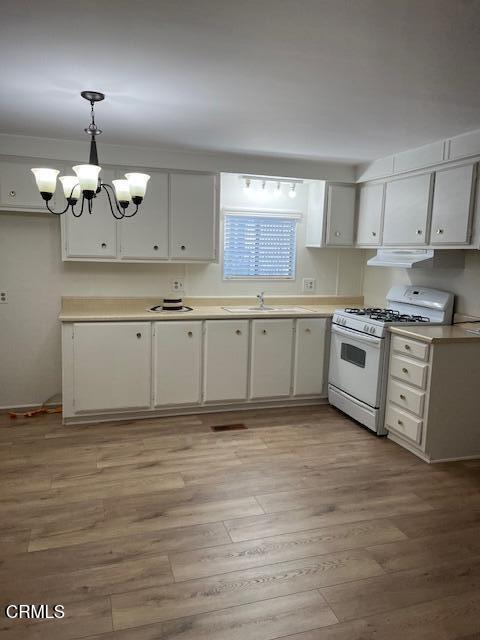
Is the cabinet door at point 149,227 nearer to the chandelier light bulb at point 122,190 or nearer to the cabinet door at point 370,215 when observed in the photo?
the chandelier light bulb at point 122,190

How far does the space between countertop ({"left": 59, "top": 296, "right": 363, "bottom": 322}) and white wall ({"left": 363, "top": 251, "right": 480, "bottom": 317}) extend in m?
0.51

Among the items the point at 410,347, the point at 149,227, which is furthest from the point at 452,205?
the point at 149,227

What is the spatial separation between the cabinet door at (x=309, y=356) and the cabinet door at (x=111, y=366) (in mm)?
1360

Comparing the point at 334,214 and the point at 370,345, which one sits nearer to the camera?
the point at 370,345

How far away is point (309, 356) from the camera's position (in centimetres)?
446

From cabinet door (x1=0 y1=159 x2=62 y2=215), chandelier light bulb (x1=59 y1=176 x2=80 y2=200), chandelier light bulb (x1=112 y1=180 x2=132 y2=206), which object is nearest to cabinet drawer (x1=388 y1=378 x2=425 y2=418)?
chandelier light bulb (x1=112 y1=180 x2=132 y2=206)

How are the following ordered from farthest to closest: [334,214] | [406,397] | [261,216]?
[261,216]
[334,214]
[406,397]

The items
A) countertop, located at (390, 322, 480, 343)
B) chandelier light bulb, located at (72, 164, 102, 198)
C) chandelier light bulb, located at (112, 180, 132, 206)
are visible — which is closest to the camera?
chandelier light bulb, located at (72, 164, 102, 198)

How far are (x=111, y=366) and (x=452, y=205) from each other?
289 centimetres

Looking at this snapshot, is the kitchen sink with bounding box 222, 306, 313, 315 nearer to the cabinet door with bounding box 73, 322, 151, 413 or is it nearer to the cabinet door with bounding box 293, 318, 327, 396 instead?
the cabinet door with bounding box 293, 318, 327, 396

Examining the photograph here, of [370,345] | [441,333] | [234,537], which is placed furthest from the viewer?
[370,345]

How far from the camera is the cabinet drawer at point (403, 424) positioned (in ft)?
11.2

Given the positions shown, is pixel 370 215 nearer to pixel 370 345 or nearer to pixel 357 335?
pixel 357 335

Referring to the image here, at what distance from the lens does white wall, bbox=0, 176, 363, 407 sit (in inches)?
161
